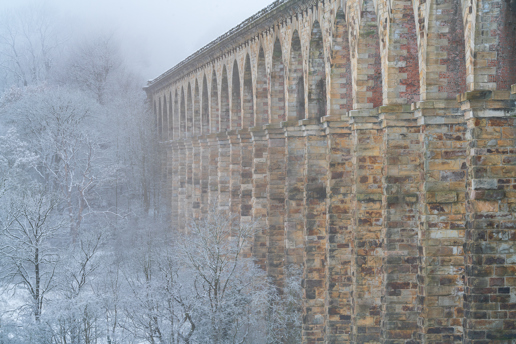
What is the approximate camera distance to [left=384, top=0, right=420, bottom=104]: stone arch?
1385cm

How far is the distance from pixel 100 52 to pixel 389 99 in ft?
166

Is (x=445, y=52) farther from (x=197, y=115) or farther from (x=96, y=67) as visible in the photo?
(x=96, y=67)

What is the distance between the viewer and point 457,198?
499 inches

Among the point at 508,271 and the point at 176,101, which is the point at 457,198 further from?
the point at 176,101

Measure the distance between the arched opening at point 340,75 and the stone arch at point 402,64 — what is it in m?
3.71

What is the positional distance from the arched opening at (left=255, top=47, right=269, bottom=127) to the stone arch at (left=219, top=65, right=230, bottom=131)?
6.35 metres

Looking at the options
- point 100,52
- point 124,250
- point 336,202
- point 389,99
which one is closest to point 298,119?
point 336,202

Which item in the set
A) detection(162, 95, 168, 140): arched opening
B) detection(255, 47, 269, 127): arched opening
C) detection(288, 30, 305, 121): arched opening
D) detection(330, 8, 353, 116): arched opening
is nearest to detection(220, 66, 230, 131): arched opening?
detection(255, 47, 269, 127): arched opening

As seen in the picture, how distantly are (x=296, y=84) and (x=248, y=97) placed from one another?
5734mm

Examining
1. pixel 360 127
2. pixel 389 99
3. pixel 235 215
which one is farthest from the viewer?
pixel 235 215

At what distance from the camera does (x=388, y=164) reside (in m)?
13.9

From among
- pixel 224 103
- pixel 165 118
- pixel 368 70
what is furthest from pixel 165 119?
pixel 368 70

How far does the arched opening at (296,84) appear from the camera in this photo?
850 inches

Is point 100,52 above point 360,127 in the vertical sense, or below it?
above
